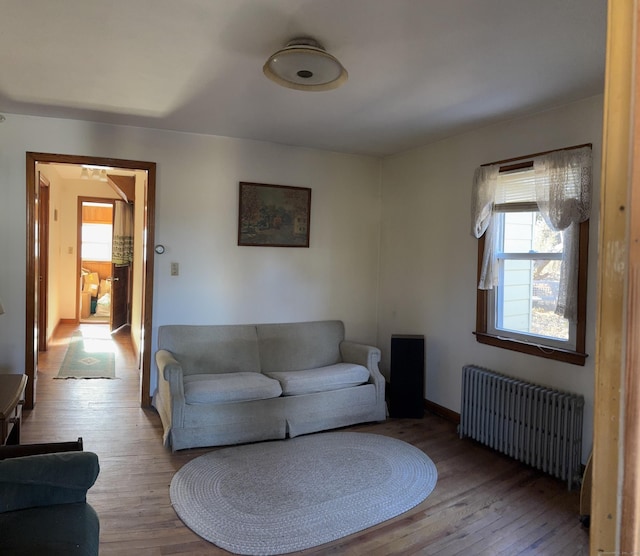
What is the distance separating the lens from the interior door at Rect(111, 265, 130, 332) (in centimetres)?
700

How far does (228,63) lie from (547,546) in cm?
300

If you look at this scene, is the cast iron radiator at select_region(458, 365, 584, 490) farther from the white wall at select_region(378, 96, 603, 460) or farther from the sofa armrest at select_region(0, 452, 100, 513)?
the sofa armrest at select_region(0, 452, 100, 513)

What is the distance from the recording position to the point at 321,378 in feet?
12.1

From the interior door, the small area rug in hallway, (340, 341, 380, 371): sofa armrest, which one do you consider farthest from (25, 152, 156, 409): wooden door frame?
the interior door

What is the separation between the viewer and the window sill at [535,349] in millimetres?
2893

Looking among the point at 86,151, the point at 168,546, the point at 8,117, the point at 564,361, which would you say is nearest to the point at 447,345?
the point at 564,361

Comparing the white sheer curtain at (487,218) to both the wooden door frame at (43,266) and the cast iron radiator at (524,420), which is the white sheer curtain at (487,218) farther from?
the wooden door frame at (43,266)

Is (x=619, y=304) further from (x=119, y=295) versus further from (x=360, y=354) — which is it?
(x=119, y=295)

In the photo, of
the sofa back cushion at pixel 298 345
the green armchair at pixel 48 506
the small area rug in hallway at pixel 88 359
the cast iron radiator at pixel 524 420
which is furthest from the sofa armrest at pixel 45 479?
the small area rug in hallway at pixel 88 359

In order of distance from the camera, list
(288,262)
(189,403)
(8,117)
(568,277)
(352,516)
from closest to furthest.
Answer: (352,516)
(568,277)
(189,403)
(8,117)
(288,262)

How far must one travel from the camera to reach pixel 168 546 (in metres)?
2.14

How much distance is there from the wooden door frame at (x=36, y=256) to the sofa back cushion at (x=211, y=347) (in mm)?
305

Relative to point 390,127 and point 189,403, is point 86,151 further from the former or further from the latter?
point 390,127

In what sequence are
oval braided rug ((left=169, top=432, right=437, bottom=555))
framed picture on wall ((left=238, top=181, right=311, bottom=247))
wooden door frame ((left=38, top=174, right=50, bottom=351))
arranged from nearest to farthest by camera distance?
oval braided rug ((left=169, top=432, right=437, bottom=555)), framed picture on wall ((left=238, top=181, right=311, bottom=247)), wooden door frame ((left=38, top=174, right=50, bottom=351))
